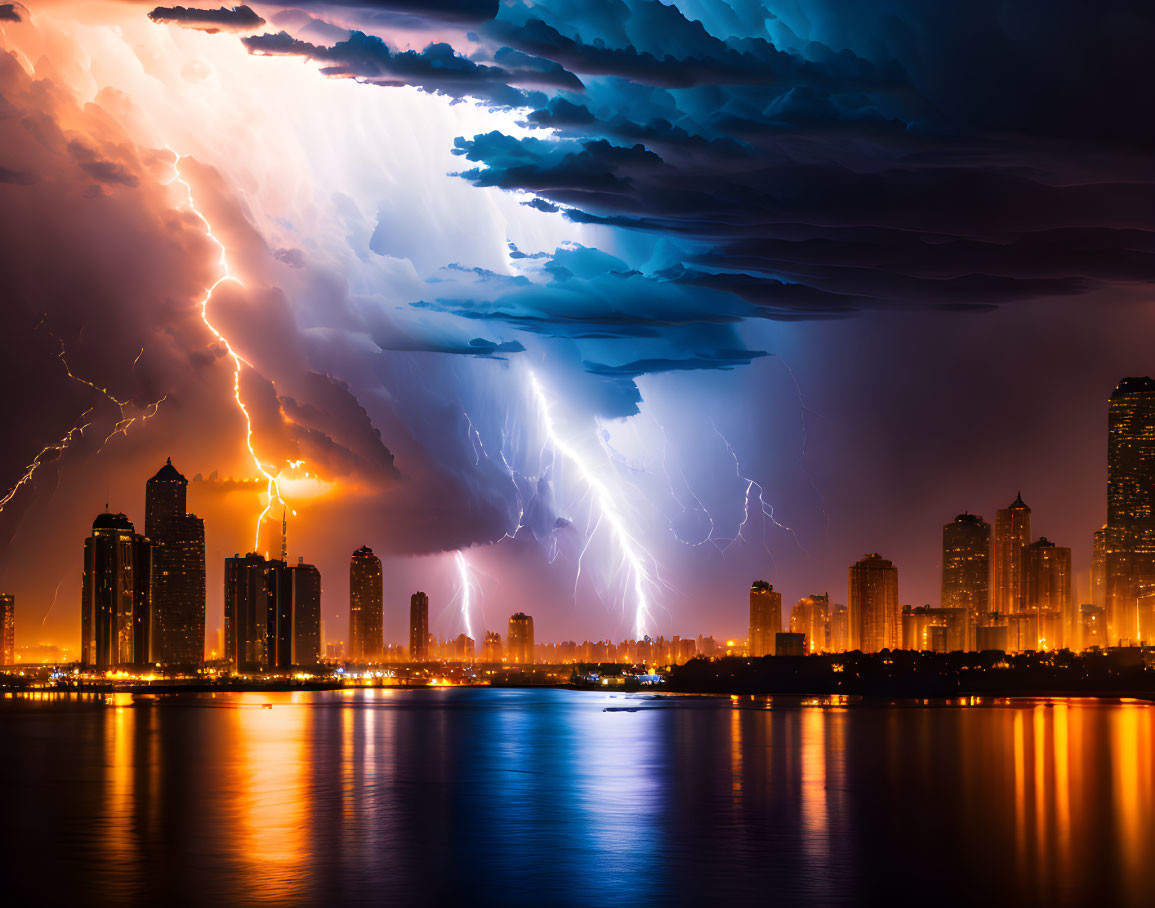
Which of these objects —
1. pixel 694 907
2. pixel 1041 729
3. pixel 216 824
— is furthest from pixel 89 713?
pixel 694 907

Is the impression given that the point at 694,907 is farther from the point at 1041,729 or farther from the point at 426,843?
the point at 1041,729

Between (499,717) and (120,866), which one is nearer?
(120,866)

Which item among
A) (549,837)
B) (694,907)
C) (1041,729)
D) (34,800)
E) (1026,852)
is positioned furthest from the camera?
(1041,729)

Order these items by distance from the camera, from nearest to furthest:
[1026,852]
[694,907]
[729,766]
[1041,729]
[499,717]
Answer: [694,907] < [1026,852] < [729,766] < [1041,729] < [499,717]

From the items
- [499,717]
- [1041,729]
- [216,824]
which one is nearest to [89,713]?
[499,717]

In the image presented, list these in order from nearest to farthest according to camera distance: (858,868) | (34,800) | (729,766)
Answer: (858,868) < (34,800) < (729,766)

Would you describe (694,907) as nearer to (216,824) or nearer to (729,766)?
(216,824)
